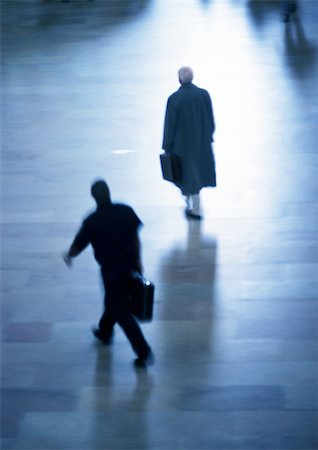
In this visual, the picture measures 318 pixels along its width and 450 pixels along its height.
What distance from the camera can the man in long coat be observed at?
848 centimetres

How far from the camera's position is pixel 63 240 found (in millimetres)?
8664

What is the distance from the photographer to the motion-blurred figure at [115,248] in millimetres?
6500

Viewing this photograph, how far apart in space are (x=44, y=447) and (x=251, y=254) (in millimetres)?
2767

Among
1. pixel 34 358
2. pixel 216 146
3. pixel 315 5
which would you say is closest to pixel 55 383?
pixel 34 358

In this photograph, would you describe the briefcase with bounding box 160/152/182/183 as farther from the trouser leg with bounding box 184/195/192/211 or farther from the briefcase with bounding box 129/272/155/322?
the briefcase with bounding box 129/272/155/322

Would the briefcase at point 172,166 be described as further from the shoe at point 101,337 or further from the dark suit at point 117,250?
the dark suit at point 117,250

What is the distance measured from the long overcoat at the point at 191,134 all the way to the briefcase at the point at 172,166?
61 mm

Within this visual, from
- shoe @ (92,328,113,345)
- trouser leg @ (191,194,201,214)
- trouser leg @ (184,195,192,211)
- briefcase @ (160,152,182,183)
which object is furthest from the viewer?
trouser leg @ (184,195,192,211)

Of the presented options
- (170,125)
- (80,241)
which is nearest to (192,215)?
(170,125)

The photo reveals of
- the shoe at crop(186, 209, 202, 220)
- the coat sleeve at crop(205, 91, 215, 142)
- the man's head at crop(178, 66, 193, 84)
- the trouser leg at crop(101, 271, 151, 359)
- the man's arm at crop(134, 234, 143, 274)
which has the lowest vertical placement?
the shoe at crop(186, 209, 202, 220)

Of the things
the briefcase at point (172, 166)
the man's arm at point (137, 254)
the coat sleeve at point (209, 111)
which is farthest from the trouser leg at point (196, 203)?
the man's arm at point (137, 254)

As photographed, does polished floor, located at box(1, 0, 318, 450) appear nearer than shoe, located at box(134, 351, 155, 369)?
Yes

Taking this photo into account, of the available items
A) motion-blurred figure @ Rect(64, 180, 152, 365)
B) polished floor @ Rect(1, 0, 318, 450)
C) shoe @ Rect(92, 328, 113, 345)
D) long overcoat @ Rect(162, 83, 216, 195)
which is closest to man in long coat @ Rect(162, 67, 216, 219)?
long overcoat @ Rect(162, 83, 216, 195)

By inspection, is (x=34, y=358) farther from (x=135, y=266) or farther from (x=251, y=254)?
(x=251, y=254)
